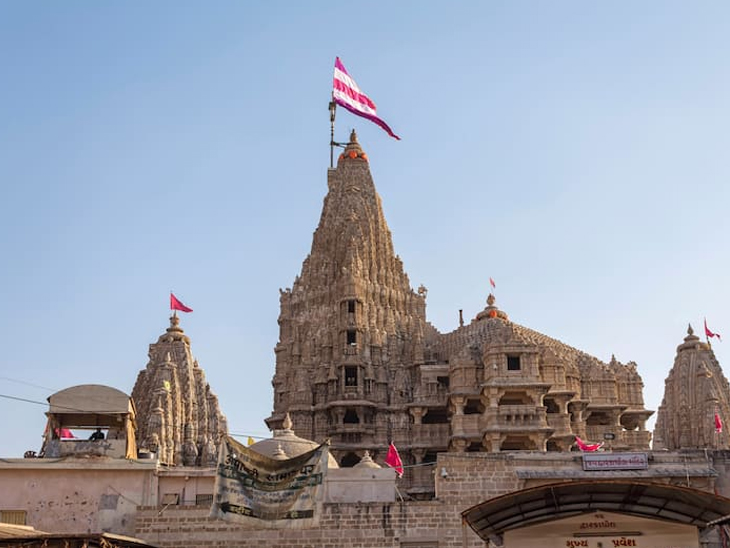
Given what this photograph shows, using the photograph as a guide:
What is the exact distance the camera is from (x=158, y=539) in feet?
96.9

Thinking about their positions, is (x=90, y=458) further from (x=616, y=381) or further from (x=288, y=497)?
(x=616, y=381)

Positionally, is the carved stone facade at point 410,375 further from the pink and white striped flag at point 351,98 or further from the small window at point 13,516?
the small window at point 13,516

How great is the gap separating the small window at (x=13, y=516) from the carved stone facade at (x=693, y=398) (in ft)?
120

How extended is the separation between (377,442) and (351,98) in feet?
64.7

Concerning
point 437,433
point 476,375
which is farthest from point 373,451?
point 476,375

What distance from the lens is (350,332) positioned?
57094 millimetres

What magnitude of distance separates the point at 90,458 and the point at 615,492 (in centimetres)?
1958

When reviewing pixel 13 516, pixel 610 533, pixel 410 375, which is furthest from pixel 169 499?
pixel 410 375

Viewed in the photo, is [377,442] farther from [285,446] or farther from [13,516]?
[13,516]

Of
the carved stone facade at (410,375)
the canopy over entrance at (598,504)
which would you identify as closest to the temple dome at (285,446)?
the carved stone facade at (410,375)

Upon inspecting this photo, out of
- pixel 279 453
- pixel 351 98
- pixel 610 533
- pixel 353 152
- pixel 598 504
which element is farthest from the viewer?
pixel 353 152

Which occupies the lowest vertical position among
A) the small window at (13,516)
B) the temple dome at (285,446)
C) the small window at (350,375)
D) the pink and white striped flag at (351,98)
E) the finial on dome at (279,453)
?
the small window at (13,516)

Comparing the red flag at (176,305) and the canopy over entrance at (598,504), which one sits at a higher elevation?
the red flag at (176,305)

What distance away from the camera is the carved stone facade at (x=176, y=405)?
2148 inches
